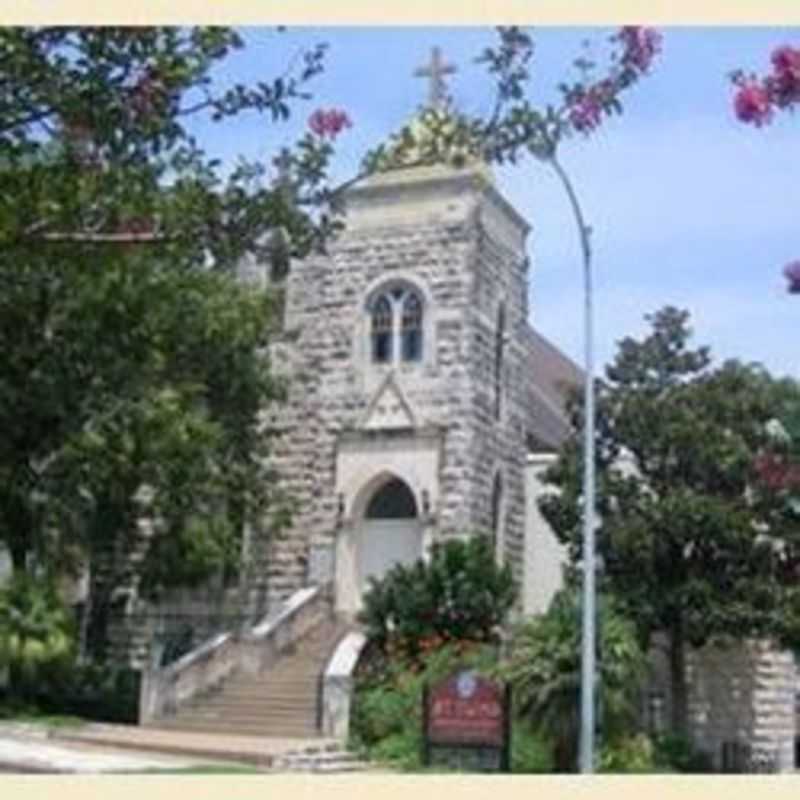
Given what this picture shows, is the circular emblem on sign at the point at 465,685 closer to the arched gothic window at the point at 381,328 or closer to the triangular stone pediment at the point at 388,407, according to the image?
the triangular stone pediment at the point at 388,407

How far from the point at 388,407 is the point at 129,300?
12.1 m

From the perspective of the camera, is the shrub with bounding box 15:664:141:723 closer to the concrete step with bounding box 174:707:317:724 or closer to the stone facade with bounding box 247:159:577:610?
the concrete step with bounding box 174:707:317:724

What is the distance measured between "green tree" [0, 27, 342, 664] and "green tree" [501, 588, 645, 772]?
499 centimetres

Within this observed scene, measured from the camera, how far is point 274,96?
856 centimetres

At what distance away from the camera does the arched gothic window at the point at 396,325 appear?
24.6 m

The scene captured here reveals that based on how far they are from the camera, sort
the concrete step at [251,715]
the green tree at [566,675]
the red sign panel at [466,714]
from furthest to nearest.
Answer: the concrete step at [251,715]
the green tree at [566,675]
the red sign panel at [466,714]

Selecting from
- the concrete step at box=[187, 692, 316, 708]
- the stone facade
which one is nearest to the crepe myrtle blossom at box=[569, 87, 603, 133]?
the concrete step at box=[187, 692, 316, 708]

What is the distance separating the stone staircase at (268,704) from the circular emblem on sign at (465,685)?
3.19 m

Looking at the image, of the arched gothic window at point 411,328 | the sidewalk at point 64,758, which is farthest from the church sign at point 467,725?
the arched gothic window at point 411,328

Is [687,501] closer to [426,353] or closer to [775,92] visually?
[426,353]

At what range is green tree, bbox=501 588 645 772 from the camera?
1872 cm

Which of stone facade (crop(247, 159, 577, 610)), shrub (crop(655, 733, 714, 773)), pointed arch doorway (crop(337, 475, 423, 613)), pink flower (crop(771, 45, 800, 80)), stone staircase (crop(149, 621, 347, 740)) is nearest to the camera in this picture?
pink flower (crop(771, 45, 800, 80))

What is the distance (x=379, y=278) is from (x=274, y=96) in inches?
641

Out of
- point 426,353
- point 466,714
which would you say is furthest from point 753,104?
point 426,353
